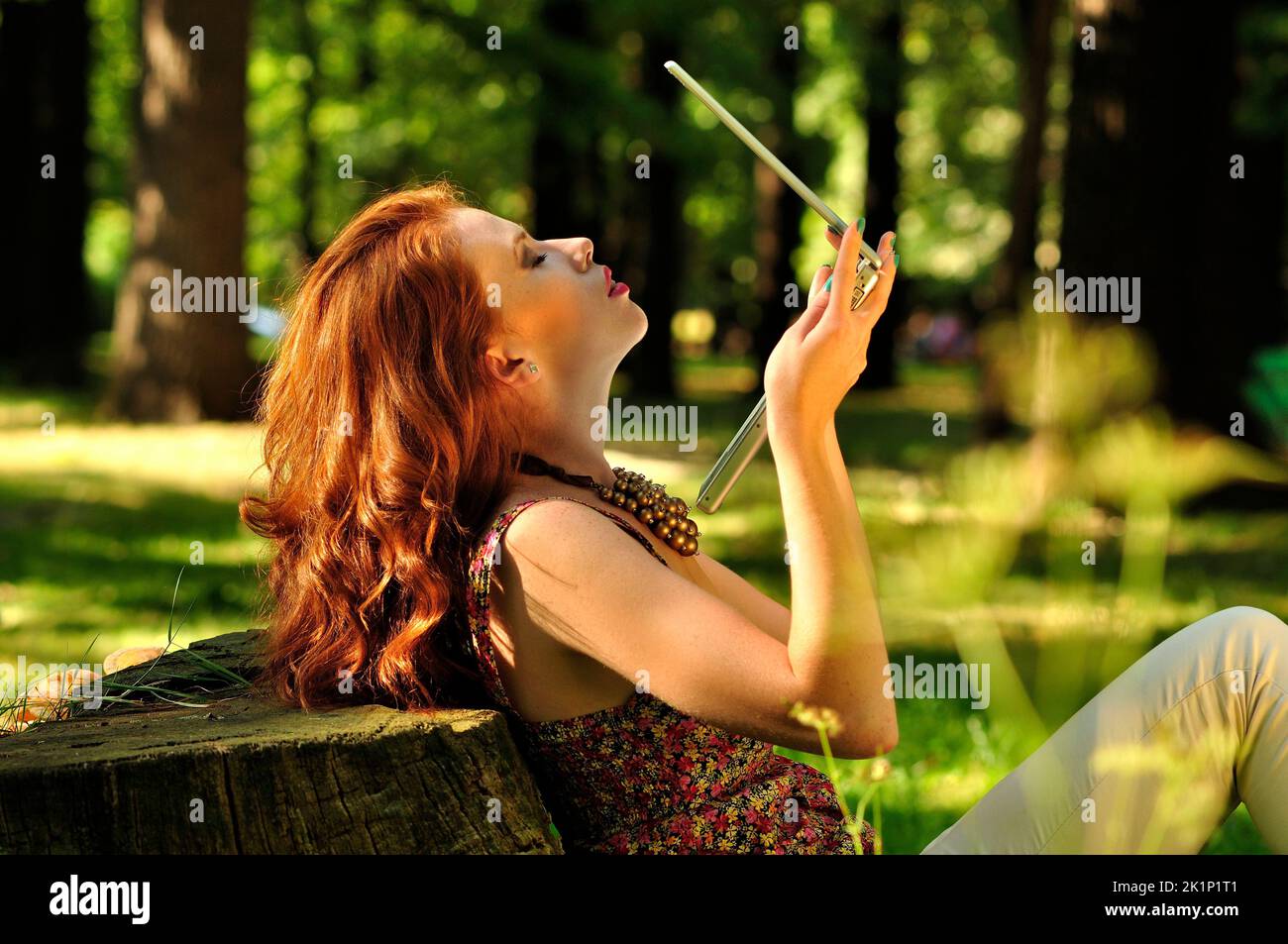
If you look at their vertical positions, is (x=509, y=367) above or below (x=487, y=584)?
above

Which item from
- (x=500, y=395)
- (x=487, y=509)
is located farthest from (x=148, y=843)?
(x=500, y=395)

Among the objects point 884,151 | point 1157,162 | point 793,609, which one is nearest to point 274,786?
point 793,609

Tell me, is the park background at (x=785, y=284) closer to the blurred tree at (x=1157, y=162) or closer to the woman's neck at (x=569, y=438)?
the blurred tree at (x=1157, y=162)

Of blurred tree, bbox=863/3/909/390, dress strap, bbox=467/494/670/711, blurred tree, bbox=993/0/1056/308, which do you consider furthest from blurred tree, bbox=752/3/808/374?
dress strap, bbox=467/494/670/711

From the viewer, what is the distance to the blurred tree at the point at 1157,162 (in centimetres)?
899

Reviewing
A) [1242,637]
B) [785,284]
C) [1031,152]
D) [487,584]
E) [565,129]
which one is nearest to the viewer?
[487,584]

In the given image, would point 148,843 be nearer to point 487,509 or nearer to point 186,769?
point 186,769

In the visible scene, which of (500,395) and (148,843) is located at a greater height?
(500,395)

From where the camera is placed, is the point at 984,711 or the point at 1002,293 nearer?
the point at 984,711

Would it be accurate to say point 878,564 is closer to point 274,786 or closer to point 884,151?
point 274,786

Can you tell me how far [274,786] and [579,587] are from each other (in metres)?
0.47

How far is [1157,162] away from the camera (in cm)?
898

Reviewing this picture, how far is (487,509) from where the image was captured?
2.30 metres
